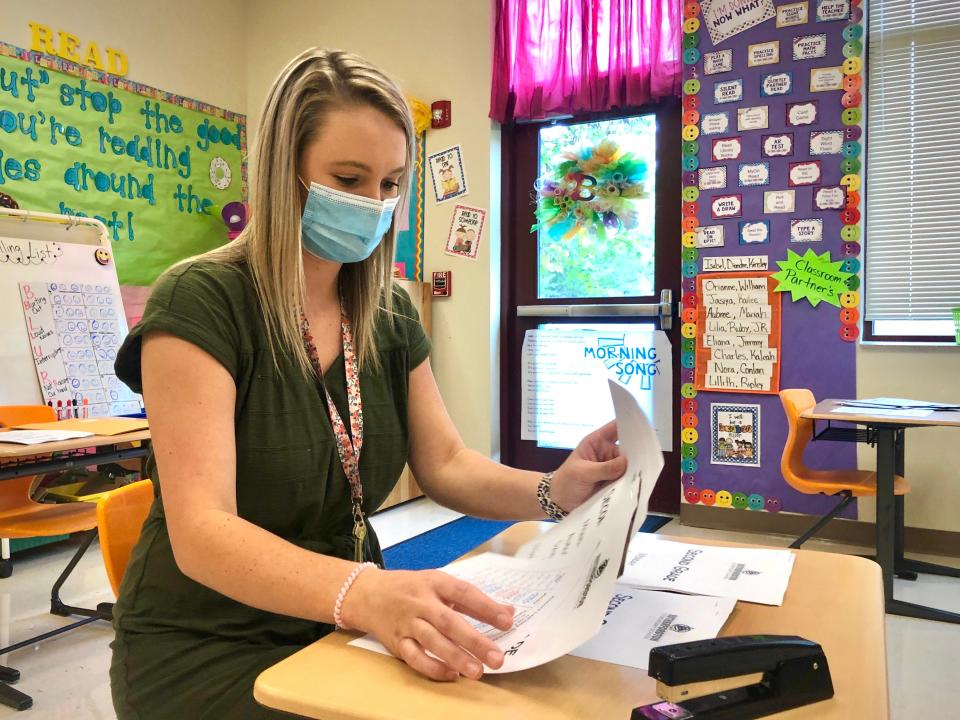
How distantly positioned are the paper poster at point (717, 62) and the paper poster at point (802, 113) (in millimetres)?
368

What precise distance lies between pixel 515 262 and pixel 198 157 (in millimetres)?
2060

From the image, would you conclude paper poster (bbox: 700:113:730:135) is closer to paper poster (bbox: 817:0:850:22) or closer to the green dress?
paper poster (bbox: 817:0:850:22)

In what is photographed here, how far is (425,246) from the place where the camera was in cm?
448

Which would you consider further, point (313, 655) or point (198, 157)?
point (198, 157)

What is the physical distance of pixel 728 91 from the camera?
12.0ft

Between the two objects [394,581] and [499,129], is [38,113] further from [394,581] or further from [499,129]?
[394,581]

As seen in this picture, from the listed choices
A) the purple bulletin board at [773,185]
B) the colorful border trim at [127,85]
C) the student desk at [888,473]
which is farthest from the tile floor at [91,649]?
the colorful border trim at [127,85]

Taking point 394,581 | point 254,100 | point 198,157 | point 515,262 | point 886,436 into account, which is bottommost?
point 886,436

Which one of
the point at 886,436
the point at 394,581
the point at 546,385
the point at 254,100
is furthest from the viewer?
the point at 254,100

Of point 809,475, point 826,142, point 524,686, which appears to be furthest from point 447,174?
point 524,686

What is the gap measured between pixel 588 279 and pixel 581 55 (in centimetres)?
121

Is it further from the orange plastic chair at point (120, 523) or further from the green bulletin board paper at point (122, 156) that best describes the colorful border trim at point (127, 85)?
the orange plastic chair at point (120, 523)

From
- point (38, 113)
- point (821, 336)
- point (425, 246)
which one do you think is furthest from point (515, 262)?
point (38, 113)

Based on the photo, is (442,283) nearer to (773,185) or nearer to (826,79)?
(773,185)
